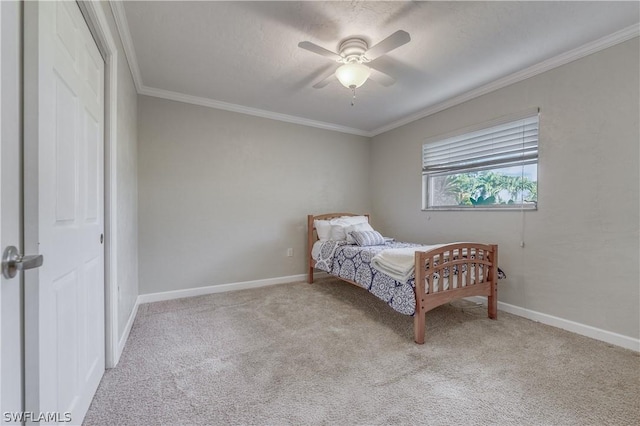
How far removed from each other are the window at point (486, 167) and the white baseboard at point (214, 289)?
2.25 meters

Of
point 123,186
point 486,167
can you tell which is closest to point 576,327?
point 486,167

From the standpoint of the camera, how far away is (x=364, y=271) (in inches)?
111

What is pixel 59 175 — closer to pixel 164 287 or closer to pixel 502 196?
pixel 164 287

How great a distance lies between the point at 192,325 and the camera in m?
2.49

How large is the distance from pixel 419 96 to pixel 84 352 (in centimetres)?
372

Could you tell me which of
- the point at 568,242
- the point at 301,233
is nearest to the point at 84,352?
the point at 301,233

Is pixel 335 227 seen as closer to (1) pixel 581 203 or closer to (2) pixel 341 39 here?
(2) pixel 341 39

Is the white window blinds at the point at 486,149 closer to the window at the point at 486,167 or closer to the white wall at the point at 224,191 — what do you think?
the window at the point at 486,167

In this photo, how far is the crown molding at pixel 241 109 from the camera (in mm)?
3117

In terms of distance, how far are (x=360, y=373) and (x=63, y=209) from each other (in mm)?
1844

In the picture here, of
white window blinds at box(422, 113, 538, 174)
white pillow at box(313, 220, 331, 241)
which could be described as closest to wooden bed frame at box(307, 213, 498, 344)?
white window blinds at box(422, 113, 538, 174)

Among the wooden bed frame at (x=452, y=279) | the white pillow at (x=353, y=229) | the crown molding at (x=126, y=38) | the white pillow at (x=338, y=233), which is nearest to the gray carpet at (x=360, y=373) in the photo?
the wooden bed frame at (x=452, y=279)

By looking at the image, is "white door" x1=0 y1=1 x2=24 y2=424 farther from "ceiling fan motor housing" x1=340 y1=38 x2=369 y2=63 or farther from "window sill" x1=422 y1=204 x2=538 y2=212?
"window sill" x1=422 y1=204 x2=538 y2=212

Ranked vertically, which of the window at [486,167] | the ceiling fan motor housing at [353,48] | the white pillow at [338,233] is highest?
the ceiling fan motor housing at [353,48]
